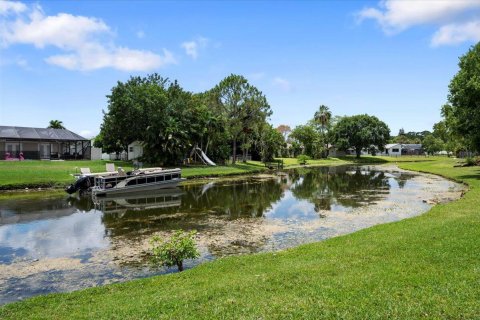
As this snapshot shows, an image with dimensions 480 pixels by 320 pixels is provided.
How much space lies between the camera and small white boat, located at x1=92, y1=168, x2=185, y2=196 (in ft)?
101

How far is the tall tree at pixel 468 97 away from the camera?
34031mm

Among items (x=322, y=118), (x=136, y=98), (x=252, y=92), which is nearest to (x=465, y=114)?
(x=252, y=92)

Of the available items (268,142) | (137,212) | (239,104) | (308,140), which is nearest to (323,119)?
(308,140)

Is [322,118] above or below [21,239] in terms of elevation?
above

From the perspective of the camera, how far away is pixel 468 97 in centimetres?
3428

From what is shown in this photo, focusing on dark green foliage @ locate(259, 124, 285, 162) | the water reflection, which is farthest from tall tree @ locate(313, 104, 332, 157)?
the water reflection

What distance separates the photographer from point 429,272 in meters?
8.44

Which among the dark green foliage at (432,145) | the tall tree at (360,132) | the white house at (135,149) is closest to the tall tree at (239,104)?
the white house at (135,149)

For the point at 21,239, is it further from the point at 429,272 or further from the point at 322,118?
the point at 322,118

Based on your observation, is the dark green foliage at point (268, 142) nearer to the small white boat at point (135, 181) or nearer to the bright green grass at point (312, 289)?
the small white boat at point (135, 181)

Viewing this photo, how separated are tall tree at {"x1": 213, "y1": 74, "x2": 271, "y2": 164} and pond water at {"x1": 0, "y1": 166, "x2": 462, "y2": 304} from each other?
30.0m

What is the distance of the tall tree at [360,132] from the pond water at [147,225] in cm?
6986

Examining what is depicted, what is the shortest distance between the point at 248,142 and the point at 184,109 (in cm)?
1609

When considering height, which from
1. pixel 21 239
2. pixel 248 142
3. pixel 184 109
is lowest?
pixel 21 239
